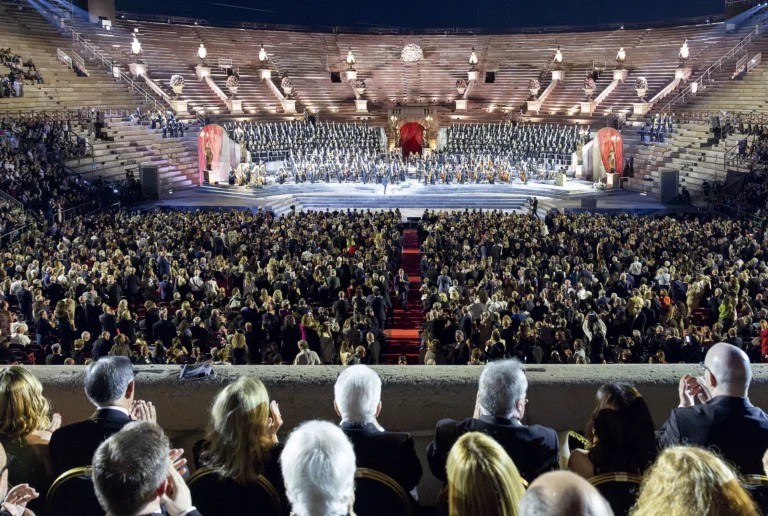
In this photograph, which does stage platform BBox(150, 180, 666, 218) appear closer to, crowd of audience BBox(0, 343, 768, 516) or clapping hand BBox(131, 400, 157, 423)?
clapping hand BBox(131, 400, 157, 423)

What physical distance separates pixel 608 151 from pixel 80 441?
32.7 meters

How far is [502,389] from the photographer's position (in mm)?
3506

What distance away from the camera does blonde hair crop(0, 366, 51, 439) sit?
368 centimetres

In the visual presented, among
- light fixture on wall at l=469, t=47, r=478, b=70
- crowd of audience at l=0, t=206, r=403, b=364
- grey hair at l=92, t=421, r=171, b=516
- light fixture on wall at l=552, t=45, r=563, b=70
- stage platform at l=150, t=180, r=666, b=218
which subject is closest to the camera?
grey hair at l=92, t=421, r=171, b=516

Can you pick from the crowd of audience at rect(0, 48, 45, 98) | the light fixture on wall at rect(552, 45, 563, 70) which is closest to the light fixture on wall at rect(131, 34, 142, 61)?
the crowd of audience at rect(0, 48, 45, 98)

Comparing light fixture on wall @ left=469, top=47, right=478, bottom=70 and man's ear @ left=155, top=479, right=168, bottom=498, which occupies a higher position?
light fixture on wall @ left=469, top=47, right=478, bottom=70

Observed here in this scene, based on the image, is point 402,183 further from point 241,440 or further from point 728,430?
point 241,440

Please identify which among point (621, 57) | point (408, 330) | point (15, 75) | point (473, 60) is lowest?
point (408, 330)

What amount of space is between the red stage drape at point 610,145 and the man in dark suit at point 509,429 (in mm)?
31791

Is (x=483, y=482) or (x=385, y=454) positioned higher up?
(x=483, y=482)


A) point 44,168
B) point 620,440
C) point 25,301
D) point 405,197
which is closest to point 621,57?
point 405,197

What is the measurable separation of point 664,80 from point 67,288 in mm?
37691

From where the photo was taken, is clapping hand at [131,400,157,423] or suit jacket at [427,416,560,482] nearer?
suit jacket at [427,416,560,482]

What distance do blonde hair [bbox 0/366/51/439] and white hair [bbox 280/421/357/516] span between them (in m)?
1.71
